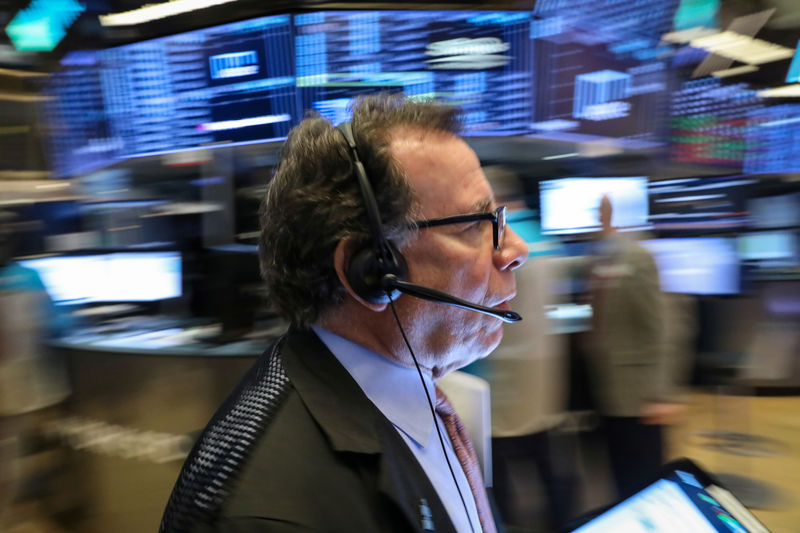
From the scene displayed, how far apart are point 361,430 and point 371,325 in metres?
0.19

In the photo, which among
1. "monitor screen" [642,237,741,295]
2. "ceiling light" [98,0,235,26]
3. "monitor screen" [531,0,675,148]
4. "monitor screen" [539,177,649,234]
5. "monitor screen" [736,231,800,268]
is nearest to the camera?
"ceiling light" [98,0,235,26]

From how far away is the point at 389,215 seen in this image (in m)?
0.91

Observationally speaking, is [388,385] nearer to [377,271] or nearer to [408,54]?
[377,271]

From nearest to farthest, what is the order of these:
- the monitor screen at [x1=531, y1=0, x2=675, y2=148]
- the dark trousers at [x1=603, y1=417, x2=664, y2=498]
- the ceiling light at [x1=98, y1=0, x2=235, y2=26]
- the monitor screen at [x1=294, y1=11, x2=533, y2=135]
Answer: the dark trousers at [x1=603, y1=417, x2=664, y2=498] < the monitor screen at [x1=294, y1=11, x2=533, y2=135] < the ceiling light at [x1=98, y1=0, x2=235, y2=26] < the monitor screen at [x1=531, y1=0, x2=675, y2=148]

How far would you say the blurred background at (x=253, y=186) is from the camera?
9.64 ft

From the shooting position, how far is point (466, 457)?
40.0 inches

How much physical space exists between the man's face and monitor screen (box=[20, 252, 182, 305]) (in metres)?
3.38

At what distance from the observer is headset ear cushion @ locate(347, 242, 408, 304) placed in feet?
2.82

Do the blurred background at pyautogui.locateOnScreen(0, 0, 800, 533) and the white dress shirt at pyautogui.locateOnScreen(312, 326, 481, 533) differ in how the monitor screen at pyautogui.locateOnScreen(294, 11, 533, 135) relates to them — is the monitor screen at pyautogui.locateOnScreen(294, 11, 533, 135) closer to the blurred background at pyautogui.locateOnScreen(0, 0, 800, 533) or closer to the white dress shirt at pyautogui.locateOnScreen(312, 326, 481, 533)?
the blurred background at pyautogui.locateOnScreen(0, 0, 800, 533)

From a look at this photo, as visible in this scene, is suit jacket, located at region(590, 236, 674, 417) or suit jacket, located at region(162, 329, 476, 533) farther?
suit jacket, located at region(590, 236, 674, 417)

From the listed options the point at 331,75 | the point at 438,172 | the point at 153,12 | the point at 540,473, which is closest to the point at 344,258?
the point at 438,172

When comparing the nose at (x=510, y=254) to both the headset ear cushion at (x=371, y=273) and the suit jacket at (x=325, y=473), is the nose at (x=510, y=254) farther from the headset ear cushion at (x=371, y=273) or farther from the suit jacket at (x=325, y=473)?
the suit jacket at (x=325, y=473)

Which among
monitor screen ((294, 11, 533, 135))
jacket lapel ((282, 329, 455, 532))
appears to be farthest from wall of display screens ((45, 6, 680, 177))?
jacket lapel ((282, 329, 455, 532))

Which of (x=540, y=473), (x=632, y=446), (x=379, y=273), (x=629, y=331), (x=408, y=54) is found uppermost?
(x=408, y=54)
